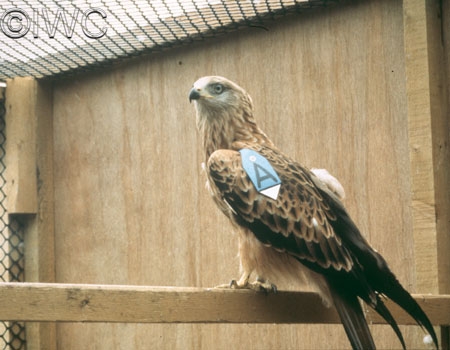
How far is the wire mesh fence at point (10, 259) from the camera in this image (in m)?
3.22

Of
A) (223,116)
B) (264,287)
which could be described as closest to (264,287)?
(264,287)

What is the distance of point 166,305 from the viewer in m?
1.96

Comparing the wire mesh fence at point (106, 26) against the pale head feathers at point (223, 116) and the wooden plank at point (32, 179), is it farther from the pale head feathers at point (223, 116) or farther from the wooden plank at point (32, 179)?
the pale head feathers at point (223, 116)

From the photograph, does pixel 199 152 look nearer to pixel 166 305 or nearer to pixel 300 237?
pixel 300 237

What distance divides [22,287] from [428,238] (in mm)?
1444

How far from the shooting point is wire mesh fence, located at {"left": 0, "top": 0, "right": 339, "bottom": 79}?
2758mm

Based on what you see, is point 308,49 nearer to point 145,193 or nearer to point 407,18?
point 407,18

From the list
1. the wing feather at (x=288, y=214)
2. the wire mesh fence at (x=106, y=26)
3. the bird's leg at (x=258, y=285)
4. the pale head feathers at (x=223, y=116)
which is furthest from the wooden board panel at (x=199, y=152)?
the bird's leg at (x=258, y=285)

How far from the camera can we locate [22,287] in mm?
1748

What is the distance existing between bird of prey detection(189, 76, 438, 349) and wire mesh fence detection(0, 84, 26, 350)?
1150mm

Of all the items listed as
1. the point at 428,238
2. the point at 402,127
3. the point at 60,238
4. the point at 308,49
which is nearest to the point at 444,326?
the point at 428,238

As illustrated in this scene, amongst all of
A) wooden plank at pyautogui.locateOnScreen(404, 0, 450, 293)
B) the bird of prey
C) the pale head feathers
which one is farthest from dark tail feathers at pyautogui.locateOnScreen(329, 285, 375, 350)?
the pale head feathers

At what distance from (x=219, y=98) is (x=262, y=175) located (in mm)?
451

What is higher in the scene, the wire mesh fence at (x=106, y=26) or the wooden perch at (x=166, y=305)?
the wire mesh fence at (x=106, y=26)
